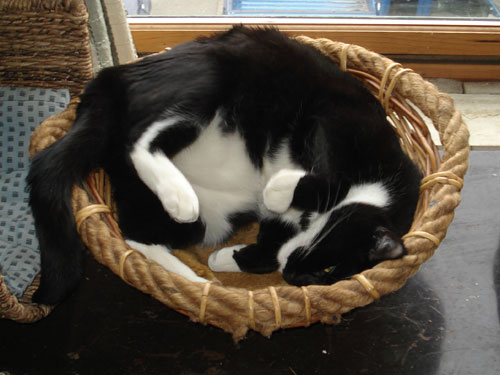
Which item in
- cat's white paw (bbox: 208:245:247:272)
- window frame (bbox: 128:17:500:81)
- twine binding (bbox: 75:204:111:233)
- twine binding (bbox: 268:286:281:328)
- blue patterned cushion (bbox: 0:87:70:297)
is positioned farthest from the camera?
window frame (bbox: 128:17:500:81)

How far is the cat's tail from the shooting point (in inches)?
38.4

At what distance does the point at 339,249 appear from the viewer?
1067 millimetres

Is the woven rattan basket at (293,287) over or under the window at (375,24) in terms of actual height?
under

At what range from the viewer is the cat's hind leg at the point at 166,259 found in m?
1.17

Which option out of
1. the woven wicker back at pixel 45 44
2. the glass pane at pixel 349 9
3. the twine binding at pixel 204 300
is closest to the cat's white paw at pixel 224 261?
the twine binding at pixel 204 300

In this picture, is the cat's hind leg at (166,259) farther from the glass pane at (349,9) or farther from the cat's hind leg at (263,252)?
the glass pane at (349,9)

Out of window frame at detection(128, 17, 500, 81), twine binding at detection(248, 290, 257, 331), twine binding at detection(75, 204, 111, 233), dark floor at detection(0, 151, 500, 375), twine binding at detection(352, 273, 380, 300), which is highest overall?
window frame at detection(128, 17, 500, 81)

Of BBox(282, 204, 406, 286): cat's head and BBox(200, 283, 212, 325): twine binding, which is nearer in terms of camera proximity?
BBox(200, 283, 212, 325): twine binding

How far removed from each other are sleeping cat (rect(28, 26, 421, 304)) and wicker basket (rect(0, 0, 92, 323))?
0.15 meters

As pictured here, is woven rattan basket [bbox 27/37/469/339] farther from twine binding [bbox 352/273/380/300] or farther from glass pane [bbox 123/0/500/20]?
glass pane [bbox 123/0/500/20]

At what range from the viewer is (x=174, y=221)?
120 centimetres

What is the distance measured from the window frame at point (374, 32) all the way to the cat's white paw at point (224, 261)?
102cm

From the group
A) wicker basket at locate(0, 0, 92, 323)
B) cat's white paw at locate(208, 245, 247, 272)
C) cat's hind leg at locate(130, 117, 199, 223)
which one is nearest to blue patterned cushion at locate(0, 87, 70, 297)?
wicker basket at locate(0, 0, 92, 323)

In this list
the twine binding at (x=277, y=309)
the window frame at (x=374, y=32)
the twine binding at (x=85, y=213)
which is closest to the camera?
the twine binding at (x=277, y=309)
